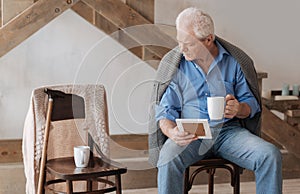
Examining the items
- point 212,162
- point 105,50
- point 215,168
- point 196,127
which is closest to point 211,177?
point 215,168

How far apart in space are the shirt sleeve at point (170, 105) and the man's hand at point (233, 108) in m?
0.26

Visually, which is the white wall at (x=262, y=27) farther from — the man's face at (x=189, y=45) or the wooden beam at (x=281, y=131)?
the man's face at (x=189, y=45)

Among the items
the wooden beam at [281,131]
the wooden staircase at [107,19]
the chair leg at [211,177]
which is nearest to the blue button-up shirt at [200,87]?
the chair leg at [211,177]

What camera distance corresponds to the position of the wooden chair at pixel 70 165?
3.15 meters

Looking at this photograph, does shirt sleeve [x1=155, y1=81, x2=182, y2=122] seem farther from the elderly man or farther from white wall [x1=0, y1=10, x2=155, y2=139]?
white wall [x1=0, y1=10, x2=155, y2=139]

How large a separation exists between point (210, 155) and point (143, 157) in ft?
3.37

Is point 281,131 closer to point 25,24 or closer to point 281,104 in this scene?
point 281,104

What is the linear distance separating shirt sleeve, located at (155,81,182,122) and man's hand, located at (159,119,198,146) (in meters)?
0.04

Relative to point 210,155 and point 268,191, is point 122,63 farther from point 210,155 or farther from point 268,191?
point 268,191

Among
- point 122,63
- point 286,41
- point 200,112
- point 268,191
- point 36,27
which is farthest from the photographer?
point 286,41

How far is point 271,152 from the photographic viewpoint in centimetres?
311

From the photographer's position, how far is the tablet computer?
10.1 feet

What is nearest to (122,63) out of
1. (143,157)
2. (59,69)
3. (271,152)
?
(59,69)

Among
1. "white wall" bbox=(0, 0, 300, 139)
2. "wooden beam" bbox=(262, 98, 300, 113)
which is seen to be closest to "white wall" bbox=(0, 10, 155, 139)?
"white wall" bbox=(0, 0, 300, 139)
